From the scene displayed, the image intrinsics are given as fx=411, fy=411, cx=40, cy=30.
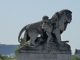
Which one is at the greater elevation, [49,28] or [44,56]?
[49,28]

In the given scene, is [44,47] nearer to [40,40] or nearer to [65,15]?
[40,40]

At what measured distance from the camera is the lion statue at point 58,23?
91.0ft

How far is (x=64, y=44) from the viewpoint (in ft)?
91.2

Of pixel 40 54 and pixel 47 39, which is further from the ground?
pixel 47 39

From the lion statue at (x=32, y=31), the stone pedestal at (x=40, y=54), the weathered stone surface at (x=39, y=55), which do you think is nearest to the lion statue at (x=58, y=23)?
the lion statue at (x=32, y=31)

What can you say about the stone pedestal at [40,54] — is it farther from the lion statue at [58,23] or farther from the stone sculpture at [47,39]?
the lion statue at [58,23]

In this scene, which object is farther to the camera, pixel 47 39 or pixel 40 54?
pixel 47 39

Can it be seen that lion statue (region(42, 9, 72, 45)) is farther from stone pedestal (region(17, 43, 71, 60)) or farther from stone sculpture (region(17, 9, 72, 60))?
stone pedestal (region(17, 43, 71, 60))

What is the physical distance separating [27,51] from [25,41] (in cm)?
93

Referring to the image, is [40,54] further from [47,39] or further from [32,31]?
[32,31]

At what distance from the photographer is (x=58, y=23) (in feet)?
91.8

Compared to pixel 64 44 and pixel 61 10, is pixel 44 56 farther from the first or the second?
pixel 61 10

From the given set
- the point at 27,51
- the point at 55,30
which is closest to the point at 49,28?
the point at 55,30

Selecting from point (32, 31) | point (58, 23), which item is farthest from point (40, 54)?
point (58, 23)
